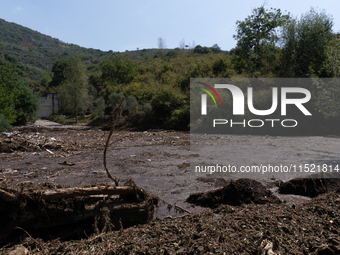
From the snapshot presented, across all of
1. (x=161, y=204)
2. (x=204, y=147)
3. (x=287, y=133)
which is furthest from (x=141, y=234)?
(x=287, y=133)

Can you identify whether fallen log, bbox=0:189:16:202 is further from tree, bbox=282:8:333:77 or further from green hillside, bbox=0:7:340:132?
tree, bbox=282:8:333:77

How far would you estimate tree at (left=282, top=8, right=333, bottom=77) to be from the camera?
1848 centimetres

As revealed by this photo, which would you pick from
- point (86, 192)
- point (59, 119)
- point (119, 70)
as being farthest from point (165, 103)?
point (119, 70)

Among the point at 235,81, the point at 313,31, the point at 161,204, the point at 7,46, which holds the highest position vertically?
the point at 7,46

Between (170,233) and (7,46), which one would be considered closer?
(170,233)

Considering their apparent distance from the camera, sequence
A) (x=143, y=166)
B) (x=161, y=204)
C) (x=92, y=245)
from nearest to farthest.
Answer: (x=92, y=245) < (x=161, y=204) < (x=143, y=166)

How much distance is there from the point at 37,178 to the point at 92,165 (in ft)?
5.76

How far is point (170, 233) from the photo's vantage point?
3.20 m

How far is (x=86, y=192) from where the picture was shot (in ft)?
10.9

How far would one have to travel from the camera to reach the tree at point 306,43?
728 inches

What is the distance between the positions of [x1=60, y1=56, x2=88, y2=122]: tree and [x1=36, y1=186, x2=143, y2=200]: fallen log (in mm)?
26898

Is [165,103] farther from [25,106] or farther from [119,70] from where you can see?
[119,70]

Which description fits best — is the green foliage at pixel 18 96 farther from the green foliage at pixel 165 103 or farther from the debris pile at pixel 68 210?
the debris pile at pixel 68 210

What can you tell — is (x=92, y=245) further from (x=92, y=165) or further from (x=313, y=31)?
(x=313, y=31)
